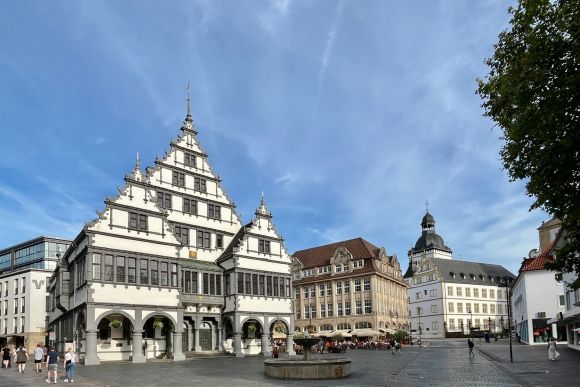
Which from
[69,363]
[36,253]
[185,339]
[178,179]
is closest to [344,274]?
[36,253]

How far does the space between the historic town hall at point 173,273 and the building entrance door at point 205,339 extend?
0.09 m

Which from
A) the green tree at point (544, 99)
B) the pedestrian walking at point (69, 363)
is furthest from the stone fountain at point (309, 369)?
the green tree at point (544, 99)

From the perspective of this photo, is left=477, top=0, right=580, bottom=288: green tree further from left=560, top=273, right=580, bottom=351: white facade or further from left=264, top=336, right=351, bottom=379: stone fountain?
left=560, top=273, right=580, bottom=351: white facade

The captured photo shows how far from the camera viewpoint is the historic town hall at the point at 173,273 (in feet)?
133

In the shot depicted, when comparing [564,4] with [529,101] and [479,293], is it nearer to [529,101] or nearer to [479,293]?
[529,101]

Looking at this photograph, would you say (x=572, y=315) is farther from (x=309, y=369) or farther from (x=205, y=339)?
(x=205, y=339)

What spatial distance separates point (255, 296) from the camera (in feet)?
168

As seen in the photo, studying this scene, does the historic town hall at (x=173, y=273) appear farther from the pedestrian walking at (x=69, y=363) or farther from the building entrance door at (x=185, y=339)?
the pedestrian walking at (x=69, y=363)

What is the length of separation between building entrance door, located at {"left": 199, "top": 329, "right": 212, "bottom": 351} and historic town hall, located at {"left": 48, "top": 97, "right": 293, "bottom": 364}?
94 mm

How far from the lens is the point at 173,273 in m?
→ 44.9

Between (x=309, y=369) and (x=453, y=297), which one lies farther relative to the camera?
(x=453, y=297)

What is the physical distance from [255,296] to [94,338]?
16.3 metres

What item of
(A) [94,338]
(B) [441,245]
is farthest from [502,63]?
(B) [441,245]

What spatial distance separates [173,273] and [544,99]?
34409 mm
